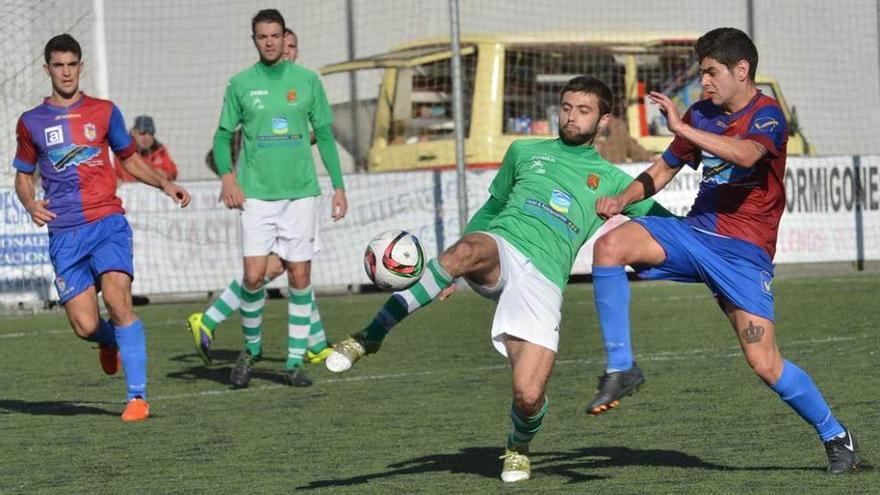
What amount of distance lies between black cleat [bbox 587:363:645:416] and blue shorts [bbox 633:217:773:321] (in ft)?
1.72

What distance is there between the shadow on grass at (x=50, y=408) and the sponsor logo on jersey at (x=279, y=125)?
6.56 feet

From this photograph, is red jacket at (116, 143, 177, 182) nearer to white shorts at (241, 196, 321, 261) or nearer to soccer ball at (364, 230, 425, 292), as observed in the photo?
white shorts at (241, 196, 321, 261)

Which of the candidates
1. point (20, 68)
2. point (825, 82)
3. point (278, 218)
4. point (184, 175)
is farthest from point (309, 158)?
point (825, 82)

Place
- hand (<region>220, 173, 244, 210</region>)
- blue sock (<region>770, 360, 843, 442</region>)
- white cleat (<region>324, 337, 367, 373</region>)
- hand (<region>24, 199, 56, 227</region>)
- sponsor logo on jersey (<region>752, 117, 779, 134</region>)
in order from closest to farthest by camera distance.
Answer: white cleat (<region>324, 337, 367, 373</region>), sponsor logo on jersey (<region>752, 117, 779, 134</region>), blue sock (<region>770, 360, 843, 442</region>), hand (<region>24, 199, 56, 227</region>), hand (<region>220, 173, 244, 210</region>)

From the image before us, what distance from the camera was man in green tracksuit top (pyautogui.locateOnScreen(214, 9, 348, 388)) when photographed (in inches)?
402

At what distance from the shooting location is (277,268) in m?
10.7

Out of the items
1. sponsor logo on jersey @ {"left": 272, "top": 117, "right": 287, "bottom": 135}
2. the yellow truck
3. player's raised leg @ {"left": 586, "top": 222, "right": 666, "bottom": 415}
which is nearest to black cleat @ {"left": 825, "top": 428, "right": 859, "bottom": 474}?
player's raised leg @ {"left": 586, "top": 222, "right": 666, "bottom": 415}

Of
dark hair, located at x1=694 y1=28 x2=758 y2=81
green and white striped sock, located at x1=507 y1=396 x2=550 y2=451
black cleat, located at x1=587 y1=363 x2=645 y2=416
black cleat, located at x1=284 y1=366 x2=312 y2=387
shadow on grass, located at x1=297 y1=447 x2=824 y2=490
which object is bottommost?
black cleat, located at x1=284 y1=366 x2=312 y2=387

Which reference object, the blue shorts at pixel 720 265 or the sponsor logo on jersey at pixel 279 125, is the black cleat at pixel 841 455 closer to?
the blue shorts at pixel 720 265

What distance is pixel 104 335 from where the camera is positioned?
921 cm

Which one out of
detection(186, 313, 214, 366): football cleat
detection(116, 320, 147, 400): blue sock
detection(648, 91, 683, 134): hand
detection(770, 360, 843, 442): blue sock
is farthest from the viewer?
detection(186, 313, 214, 366): football cleat

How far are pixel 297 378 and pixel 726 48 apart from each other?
4509 millimetres

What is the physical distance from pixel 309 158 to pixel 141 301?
764cm

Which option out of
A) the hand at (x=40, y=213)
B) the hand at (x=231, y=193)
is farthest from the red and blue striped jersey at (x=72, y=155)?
the hand at (x=231, y=193)
